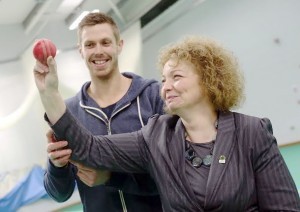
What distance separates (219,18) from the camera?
19.4 feet

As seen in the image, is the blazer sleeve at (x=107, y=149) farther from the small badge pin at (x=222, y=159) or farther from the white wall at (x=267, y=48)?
the white wall at (x=267, y=48)

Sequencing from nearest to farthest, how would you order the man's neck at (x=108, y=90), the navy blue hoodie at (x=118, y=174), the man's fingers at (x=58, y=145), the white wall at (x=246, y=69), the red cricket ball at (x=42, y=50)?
1. the red cricket ball at (x=42, y=50)
2. the man's fingers at (x=58, y=145)
3. the navy blue hoodie at (x=118, y=174)
4. the man's neck at (x=108, y=90)
5. the white wall at (x=246, y=69)

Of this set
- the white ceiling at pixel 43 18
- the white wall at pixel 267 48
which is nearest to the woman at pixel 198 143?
the white ceiling at pixel 43 18

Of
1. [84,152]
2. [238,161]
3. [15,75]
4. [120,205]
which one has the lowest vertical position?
[120,205]

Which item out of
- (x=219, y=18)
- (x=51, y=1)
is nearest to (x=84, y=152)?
(x=51, y=1)

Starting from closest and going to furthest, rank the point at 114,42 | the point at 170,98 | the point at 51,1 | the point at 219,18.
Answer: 1. the point at 170,98
2. the point at 114,42
3. the point at 51,1
4. the point at 219,18

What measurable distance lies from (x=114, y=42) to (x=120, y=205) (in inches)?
24.4

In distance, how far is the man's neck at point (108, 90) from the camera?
1.54 meters

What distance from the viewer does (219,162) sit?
46.1 inches

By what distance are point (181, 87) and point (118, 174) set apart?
1.25 feet

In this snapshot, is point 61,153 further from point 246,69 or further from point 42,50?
point 246,69

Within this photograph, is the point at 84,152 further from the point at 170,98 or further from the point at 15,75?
the point at 15,75

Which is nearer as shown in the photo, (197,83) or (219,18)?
(197,83)

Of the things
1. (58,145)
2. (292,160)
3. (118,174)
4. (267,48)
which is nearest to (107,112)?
(118,174)
